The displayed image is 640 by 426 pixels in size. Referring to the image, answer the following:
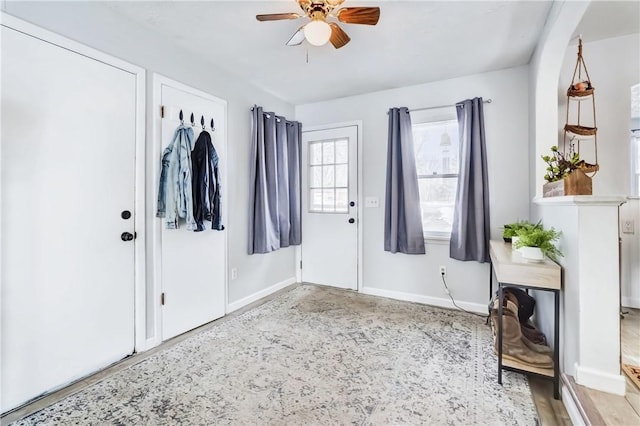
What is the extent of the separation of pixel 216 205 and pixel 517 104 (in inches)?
122

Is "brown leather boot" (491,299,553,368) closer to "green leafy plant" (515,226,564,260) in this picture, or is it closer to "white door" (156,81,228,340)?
"green leafy plant" (515,226,564,260)

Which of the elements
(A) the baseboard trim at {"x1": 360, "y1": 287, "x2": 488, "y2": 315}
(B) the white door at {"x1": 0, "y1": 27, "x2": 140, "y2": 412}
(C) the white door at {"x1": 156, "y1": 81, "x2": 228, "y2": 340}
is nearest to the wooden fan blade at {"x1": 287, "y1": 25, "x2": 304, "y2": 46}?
(C) the white door at {"x1": 156, "y1": 81, "x2": 228, "y2": 340}

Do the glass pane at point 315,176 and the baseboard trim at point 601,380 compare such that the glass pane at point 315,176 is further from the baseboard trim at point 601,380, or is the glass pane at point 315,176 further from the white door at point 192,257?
the baseboard trim at point 601,380

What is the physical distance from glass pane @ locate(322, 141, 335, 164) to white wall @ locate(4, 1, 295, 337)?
70 centimetres

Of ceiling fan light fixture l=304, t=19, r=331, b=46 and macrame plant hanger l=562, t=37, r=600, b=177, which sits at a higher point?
ceiling fan light fixture l=304, t=19, r=331, b=46

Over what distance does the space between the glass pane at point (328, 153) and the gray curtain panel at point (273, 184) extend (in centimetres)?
35

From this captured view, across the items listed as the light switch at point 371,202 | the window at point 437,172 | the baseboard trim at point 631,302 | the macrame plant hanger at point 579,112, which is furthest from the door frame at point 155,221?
the baseboard trim at point 631,302

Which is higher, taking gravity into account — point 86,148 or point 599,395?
point 86,148

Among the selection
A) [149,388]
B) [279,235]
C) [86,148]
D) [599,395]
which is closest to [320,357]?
[149,388]

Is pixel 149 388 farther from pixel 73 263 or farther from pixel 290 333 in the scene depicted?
pixel 290 333

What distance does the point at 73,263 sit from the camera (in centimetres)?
192

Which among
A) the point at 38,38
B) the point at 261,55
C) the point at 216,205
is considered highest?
the point at 261,55

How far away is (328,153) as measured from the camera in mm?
3945

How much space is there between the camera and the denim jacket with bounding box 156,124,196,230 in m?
2.40
